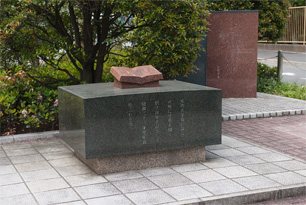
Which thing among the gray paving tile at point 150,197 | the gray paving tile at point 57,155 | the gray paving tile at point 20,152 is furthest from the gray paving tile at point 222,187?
the gray paving tile at point 20,152

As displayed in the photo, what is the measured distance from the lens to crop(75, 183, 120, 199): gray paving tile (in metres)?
Answer: 5.14

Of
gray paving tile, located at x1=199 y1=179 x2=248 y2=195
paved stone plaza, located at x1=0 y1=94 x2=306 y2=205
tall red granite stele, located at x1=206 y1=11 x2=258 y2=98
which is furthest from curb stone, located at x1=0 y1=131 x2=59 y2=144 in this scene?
tall red granite stele, located at x1=206 y1=11 x2=258 y2=98

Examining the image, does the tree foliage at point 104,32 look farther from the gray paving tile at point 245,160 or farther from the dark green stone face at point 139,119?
the gray paving tile at point 245,160

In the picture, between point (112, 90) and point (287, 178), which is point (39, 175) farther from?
point (287, 178)

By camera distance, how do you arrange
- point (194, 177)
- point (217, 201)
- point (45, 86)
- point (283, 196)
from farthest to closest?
point (45, 86) < point (194, 177) < point (283, 196) < point (217, 201)

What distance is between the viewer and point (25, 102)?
8320 millimetres

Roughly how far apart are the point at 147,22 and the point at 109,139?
11.0ft

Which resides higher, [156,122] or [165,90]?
[165,90]

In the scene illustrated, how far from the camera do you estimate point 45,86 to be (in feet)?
29.9

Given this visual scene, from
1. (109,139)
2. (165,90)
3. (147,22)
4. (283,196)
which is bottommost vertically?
(283,196)

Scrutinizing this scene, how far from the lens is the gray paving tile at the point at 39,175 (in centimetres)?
576

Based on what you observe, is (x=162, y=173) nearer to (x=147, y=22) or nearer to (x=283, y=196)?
(x=283, y=196)

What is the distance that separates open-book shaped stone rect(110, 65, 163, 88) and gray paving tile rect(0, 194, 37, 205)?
6.75ft

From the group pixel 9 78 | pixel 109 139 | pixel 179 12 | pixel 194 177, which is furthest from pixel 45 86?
pixel 194 177
